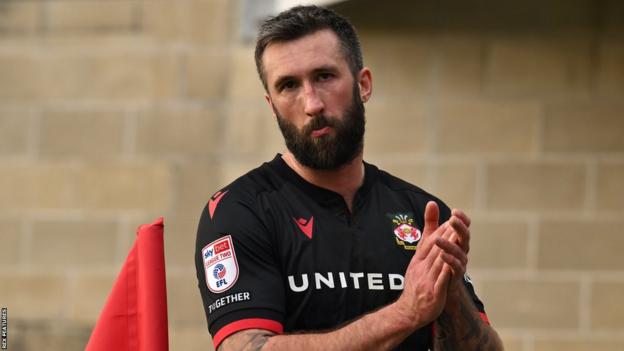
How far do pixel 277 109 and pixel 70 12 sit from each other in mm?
3329

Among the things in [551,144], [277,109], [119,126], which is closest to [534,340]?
[551,144]

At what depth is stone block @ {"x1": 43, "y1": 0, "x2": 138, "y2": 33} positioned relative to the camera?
6480 mm

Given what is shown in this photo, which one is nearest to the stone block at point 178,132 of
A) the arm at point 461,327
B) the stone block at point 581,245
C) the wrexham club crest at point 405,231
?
the stone block at point 581,245

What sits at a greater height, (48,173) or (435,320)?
(48,173)

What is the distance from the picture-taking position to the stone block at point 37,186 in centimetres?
649

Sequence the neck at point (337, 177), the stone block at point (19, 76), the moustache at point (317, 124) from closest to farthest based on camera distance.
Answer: the moustache at point (317, 124) < the neck at point (337, 177) < the stone block at point (19, 76)

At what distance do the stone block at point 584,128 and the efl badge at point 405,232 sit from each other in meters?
2.52

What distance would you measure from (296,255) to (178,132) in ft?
10.2

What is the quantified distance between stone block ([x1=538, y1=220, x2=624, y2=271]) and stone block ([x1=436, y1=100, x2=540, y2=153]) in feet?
1.29

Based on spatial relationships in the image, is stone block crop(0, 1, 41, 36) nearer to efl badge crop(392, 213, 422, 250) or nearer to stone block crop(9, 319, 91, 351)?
stone block crop(9, 319, 91, 351)

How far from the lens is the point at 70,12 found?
6.56 m

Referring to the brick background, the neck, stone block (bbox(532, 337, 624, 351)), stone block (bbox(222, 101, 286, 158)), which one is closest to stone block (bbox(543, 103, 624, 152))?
the brick background

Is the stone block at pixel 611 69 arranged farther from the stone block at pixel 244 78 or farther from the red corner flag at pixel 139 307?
the red corner flag at pixel 139 307

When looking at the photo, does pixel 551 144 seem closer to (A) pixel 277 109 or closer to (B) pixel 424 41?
(B) pixel 424 41
